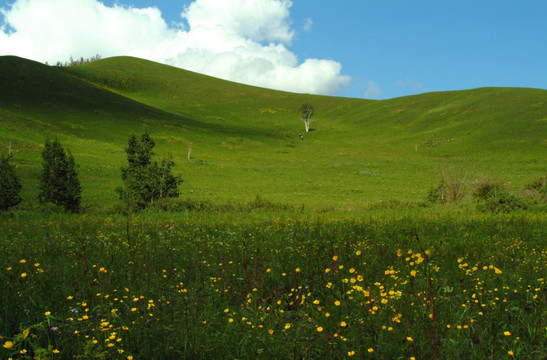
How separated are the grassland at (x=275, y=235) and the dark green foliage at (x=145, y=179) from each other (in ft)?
5.15

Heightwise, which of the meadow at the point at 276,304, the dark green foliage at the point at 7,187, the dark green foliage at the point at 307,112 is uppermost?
the dark green foliage at the point at 307,112

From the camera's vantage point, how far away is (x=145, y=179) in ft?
65.6

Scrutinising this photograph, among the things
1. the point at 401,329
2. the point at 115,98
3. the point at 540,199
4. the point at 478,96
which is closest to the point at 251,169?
the point at 540,199

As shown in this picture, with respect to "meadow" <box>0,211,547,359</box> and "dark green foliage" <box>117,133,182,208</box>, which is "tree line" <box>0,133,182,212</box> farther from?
"meadow" <box>0,211,547,359</box>

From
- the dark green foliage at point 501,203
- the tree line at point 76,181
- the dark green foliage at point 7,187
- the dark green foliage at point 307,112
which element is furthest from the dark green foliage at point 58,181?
the dark green foliage at point 307,112

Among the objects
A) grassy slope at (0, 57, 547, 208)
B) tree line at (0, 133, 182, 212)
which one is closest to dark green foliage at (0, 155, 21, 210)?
tree line at (0, 133, 182, 212)

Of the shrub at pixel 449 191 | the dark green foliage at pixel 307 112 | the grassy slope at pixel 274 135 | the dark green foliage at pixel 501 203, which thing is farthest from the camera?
the dark green foliage at pixel 307 112

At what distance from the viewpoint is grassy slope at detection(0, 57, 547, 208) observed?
119ft

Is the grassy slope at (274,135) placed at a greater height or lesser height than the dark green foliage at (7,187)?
greater

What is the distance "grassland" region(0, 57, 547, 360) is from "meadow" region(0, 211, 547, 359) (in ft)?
0.10

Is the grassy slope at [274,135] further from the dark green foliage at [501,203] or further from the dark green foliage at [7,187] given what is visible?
the dark green foliage at [501,203]

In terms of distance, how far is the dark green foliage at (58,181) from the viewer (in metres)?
19.6

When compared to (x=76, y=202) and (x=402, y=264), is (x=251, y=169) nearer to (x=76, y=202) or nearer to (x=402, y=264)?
(x=76, y=202)

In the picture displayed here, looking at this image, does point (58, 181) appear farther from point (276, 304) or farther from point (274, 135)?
point (274, 135)
